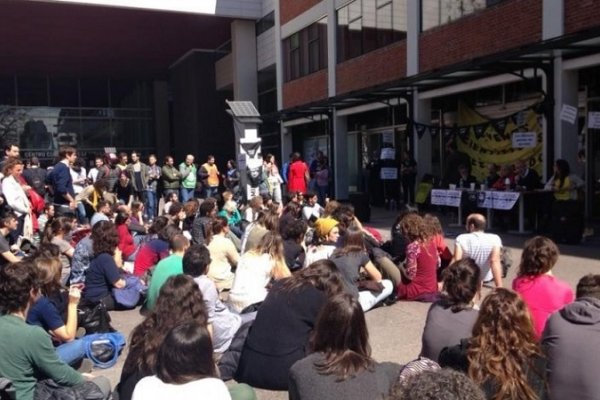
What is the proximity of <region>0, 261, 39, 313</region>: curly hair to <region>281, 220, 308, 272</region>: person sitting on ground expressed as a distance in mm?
3797

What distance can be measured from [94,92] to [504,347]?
36.4m

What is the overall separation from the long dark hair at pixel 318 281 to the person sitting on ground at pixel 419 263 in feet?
9.38

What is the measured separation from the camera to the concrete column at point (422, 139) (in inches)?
685

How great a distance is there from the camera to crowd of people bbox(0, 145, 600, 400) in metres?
2.99

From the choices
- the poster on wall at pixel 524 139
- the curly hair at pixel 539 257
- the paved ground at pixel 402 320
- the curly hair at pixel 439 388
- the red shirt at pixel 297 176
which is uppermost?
the poster on wall at pixel 524 139

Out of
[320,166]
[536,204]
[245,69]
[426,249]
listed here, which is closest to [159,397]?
[426,249]

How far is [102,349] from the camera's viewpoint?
5.71m

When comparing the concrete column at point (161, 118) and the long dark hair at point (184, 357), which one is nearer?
the long dark hair at point (184, 357)

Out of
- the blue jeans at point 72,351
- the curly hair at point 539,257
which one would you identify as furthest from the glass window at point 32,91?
the curly hair at point 539,257

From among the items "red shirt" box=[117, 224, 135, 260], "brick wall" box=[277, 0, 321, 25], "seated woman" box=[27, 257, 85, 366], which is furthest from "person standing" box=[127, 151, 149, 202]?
"seated woman" box=[27, 257, 85, 366]

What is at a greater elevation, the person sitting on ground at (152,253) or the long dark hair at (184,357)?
the long dark hair at (184,357)

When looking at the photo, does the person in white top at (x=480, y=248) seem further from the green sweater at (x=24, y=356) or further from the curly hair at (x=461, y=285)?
the green sweater at (x=24, y=356)

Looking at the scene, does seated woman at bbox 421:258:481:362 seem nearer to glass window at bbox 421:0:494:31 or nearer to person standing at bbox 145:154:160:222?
glass window at bbox 421:0:494:31

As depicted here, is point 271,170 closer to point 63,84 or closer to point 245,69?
point 245,69
